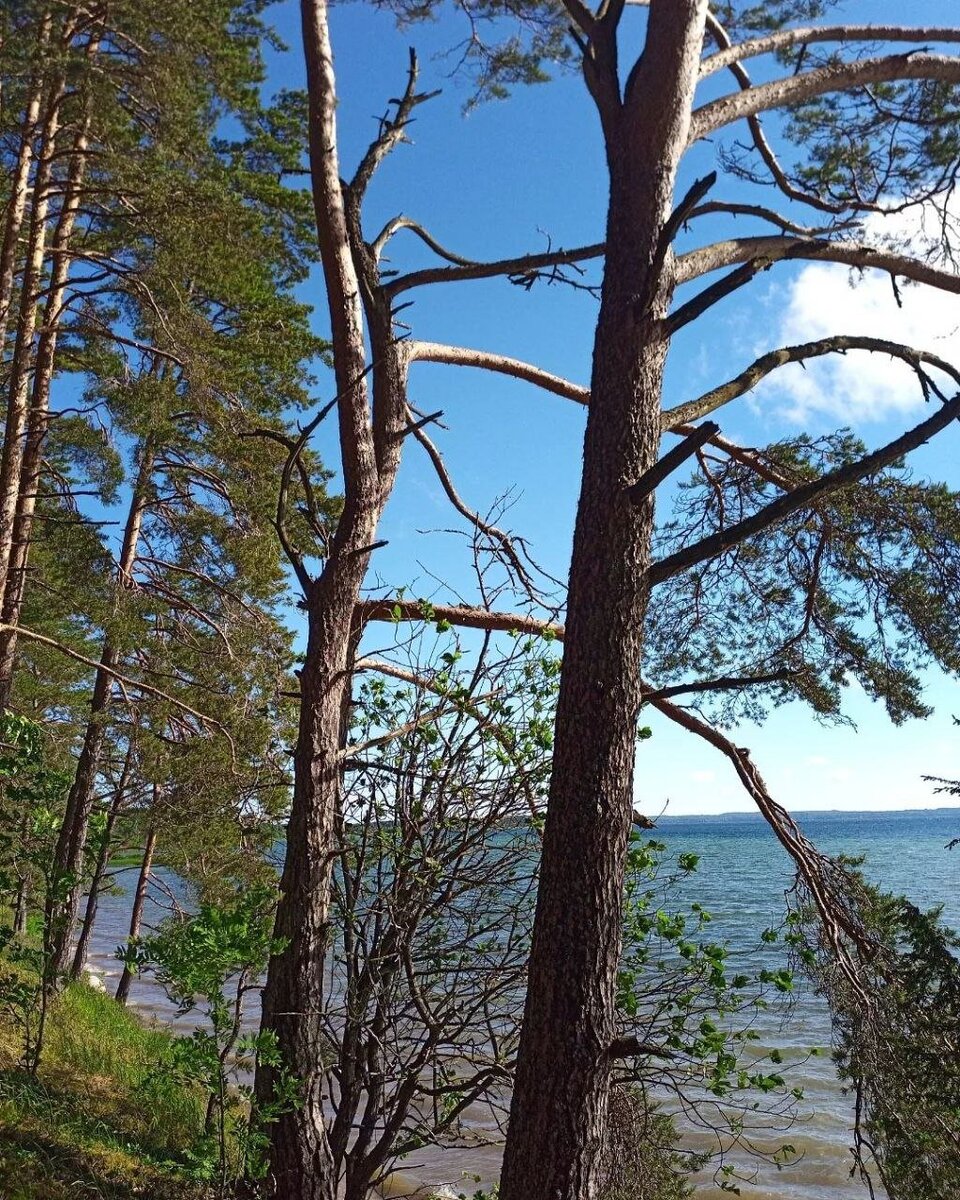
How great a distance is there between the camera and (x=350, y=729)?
14.8 ft

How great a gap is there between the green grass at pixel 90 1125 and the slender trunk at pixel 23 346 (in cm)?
369

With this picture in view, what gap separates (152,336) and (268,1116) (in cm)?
733

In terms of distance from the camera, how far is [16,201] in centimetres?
751

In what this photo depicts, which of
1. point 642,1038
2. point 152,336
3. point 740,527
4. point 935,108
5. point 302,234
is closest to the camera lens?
point 740,527

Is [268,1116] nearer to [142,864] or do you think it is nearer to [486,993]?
[486,993]

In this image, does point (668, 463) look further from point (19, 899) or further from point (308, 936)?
point (19, 899)

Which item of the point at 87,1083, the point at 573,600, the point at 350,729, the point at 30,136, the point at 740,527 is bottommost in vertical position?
the point at 87,1083

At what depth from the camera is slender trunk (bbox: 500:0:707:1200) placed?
266 centimetres

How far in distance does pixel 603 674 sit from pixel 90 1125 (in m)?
3.81

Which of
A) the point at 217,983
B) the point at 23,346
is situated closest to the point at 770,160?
the point at 217,983

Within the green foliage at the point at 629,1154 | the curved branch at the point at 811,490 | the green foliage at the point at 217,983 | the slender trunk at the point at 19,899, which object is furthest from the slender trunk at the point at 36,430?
the curved branch at the point at 811,490

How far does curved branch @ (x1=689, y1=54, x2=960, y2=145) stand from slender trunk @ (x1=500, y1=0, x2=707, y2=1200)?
0.88 ft

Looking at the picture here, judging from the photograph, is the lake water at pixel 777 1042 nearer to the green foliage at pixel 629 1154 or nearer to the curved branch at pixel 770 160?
the green foliage at pixel 629 1154

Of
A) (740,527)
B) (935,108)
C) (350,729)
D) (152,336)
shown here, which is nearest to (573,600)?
(740,527)
